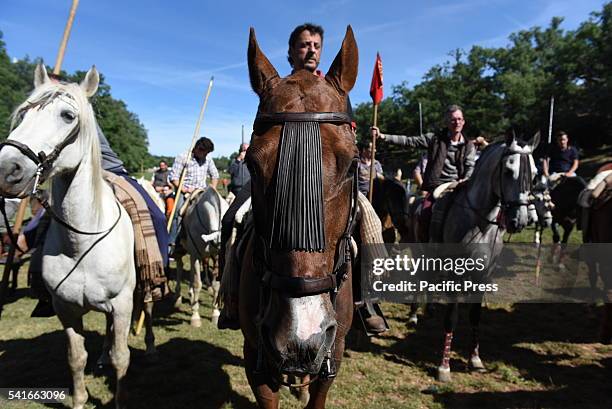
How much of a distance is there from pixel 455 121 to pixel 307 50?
3.26 metres

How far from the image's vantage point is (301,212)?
150 centimetres

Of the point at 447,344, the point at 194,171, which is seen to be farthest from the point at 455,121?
the point at 194,171

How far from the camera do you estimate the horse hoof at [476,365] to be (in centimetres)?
477

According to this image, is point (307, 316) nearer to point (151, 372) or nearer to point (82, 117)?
point (82, 117)

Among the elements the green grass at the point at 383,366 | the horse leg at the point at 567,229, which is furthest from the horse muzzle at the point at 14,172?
the horse leg at the point at 567,229

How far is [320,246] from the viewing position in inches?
60.1

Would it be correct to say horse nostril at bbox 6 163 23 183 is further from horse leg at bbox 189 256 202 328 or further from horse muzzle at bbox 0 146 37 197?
horse leg at bbox 189 256 202 328

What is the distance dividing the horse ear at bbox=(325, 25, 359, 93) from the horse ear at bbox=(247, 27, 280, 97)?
1.13ft

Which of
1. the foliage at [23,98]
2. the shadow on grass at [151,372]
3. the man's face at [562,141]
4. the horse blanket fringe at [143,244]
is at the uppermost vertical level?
the foliage at [23,98]

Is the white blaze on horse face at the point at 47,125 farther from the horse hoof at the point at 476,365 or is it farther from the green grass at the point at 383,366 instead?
the horse hoof at the point at 476,365

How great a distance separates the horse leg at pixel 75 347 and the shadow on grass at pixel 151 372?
1.31 ft

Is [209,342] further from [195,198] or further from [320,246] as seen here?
[320,246]

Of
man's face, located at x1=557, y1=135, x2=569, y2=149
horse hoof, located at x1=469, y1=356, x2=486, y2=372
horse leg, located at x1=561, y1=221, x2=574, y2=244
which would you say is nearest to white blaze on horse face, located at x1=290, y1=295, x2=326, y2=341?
horse hoof, located at x1=469, y1=356, x2=486, y2=372

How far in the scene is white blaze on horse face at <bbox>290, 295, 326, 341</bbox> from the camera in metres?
1.45
